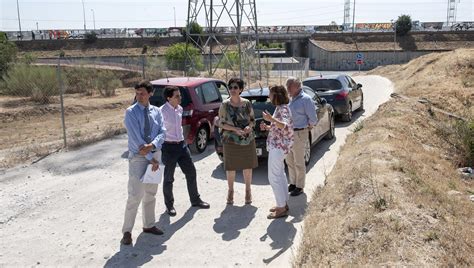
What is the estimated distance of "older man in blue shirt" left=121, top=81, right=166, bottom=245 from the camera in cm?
513

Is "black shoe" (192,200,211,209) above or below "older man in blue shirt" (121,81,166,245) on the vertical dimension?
below

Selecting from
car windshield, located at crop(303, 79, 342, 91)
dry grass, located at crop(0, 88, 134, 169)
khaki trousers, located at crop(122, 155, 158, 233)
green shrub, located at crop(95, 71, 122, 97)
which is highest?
car windshield, located at crop(303, 79, 342, 91)

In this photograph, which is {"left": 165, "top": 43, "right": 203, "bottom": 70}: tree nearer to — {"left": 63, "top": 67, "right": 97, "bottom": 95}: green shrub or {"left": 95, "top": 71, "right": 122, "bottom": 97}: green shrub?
{"left": 95, "top": 71, "right": 122, "bottom": 97}: green shrub

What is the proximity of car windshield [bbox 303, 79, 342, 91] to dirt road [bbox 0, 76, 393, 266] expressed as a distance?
17.5 feet

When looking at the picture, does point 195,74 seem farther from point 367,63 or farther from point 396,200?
point 367,63

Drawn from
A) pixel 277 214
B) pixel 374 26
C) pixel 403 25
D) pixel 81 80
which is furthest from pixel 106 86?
pixel 374 26

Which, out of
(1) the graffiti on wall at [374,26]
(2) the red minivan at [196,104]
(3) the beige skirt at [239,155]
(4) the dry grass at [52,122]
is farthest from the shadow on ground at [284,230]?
(1) the graffiti on wall at [374,26]

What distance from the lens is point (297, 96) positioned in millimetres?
6660

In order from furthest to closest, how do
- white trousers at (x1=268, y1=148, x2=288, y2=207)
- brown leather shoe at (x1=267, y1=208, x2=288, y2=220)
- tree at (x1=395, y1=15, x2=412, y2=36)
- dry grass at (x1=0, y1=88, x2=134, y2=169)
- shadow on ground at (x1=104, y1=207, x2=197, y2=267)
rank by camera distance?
tree at (x1=395, y1=15, x2=412, y2=36) < dry grass at (x1=0, y1=88, x2=134, y2=169) < brown leather shoe at (x1=267, y1=208, x2=288, y2=220) < white trousers at (x1=268, y1=148, x2=288, y2=207) < shadow on ground at (x1=104, y1=207, x2=197, y2=267)

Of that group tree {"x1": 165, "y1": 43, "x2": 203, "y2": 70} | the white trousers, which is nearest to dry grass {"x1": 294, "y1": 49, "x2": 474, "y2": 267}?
the white trousers

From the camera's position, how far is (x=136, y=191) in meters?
5.29

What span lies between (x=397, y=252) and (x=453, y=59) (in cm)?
2538

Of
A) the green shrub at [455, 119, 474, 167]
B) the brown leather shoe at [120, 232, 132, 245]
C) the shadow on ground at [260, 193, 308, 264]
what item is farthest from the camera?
the green shrub at [455, 119, 474, 167]

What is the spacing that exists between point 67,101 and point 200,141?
61.1ft
